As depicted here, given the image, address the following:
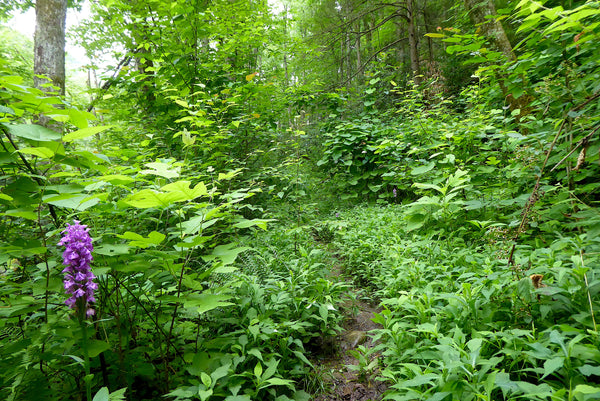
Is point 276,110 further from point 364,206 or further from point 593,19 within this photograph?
point 593,19

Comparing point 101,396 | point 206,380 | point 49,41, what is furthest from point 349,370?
point 49,41

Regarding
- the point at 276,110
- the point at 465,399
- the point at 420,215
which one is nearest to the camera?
the point at 465,399

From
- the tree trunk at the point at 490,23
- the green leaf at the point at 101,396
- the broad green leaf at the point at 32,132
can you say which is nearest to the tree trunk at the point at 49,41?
the broad green leaf at the point at 32,132

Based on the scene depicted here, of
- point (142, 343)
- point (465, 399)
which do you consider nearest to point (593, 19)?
point (465, 399)

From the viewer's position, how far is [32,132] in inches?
43.2

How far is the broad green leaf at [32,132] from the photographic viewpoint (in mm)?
1035

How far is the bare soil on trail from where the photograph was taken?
5.68ft

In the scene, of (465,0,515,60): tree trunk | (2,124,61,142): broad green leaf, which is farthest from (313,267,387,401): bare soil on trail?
(465,0,515,60): tree trunk

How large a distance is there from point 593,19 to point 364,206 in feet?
12.9

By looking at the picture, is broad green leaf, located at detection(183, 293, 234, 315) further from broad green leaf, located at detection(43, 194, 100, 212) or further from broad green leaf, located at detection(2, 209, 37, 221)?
broad green leaf, located at detection(2, 209, 37, 221)

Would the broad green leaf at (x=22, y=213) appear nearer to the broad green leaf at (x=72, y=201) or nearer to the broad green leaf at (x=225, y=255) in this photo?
the broad green leaf at (x=72, y=201)

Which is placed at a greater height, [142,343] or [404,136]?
[404,136]

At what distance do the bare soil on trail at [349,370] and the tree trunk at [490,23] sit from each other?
4.42 meters

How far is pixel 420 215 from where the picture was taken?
279 cm
